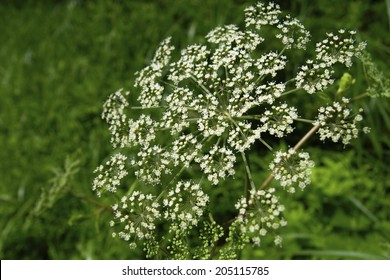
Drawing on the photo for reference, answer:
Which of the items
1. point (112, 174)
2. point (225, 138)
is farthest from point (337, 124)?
point (112, 174)

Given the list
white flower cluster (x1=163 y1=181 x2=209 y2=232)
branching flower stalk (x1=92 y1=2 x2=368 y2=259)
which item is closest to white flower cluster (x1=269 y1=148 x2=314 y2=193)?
branching flower stalk (x1=92 y1=2 x2=368 y2=259)

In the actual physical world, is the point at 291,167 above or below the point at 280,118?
below

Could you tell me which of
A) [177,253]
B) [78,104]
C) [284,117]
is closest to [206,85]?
[284,117]

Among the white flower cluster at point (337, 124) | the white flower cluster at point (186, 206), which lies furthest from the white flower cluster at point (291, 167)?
the white flower cluster at point (186, 206)

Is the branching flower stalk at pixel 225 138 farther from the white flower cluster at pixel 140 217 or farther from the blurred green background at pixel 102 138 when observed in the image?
the blurred green background at pixel 102 138

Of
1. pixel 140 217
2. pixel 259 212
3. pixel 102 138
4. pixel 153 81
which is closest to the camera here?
pixel 259 212

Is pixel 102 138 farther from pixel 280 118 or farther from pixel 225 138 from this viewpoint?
pixel 280 118
